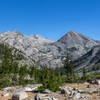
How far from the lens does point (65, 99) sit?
2178cm

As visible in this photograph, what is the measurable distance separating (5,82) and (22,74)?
28.9m

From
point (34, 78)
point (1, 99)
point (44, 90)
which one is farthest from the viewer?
point (34, 78)

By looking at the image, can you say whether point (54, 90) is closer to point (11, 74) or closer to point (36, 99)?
point (36, 99)

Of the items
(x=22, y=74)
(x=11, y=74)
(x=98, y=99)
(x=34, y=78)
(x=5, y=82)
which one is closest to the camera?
(x=98, y=99)

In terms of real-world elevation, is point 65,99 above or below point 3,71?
below

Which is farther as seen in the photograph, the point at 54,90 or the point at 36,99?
the point at 54,90

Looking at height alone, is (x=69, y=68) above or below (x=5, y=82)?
above

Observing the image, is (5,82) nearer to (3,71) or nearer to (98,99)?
(3,71)

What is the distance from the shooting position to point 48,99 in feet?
68.0

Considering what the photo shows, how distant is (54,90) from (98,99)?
11063mm

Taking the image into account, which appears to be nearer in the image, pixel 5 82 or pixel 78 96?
pixel 78 96

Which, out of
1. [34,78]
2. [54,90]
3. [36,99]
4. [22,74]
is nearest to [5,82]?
[22,74]

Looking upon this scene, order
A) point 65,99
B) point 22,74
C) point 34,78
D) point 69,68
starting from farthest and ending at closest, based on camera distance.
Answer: point 34,78
point 22,74
point 69,68
point 65,99

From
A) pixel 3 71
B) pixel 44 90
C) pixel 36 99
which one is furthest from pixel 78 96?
pixel 3 71
